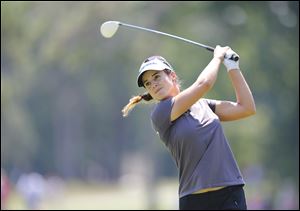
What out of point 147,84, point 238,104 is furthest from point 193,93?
point 238,104

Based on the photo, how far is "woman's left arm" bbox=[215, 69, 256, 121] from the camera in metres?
5.66

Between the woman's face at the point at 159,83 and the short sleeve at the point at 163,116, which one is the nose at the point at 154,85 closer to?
the woman's face at the point at 159,83

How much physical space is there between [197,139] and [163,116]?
9.7 inches

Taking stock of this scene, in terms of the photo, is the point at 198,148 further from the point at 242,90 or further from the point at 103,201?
the point at 103,201

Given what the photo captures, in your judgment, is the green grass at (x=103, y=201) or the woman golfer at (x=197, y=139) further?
the green grass at (x=103, y=201)

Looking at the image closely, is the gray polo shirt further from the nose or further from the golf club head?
the golf club head

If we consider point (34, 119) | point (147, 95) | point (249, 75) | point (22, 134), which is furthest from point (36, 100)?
point (147, 95)

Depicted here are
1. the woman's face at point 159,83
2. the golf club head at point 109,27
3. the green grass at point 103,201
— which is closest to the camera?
the woman's face at point 159,83

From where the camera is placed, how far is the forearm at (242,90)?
223 inches

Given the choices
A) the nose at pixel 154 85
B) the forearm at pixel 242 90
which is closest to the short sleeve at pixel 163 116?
the nose at pixel 154 85

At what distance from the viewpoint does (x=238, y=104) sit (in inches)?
228

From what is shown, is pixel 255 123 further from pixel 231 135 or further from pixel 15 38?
pixel 15 38

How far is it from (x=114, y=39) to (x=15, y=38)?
357 cm

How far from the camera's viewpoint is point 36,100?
66562 millimetres
